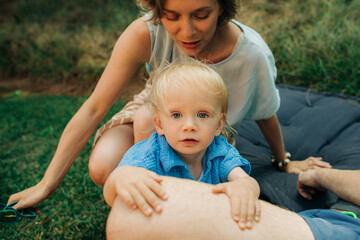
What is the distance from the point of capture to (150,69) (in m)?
2.00

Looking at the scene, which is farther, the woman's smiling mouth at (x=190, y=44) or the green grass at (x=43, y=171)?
the green grass at (x=43, y=171)

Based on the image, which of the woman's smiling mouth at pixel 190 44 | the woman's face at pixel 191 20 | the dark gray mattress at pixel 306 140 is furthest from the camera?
the dark gray mattress at pixel 306 140

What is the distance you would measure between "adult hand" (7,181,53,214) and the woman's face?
1.03 metres

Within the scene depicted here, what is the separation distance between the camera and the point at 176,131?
1.26 metres

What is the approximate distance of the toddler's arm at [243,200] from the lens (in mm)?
1069

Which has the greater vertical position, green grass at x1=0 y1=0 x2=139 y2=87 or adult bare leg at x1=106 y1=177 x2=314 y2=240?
adult bare leg at x1=106 y1=177 x2=314 y2=240

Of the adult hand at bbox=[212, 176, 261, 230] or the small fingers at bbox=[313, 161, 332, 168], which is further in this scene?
the small fingers at bbox=[313, 161, 332, 168]

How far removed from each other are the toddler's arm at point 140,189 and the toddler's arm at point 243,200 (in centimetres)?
23

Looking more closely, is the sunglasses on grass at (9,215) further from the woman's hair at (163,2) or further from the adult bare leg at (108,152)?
the woman's hair at (163,2)

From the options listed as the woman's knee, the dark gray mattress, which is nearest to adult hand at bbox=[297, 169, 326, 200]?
the dark gray mattress

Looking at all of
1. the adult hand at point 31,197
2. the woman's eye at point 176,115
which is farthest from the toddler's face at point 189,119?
the adult hand at point 31,197

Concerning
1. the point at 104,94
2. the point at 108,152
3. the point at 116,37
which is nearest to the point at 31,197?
the point at 108,152

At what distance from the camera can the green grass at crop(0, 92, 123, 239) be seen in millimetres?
1987

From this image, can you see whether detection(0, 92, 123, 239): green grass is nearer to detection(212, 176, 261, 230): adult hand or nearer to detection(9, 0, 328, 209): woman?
detection(9, 0, 328, 209): woman
